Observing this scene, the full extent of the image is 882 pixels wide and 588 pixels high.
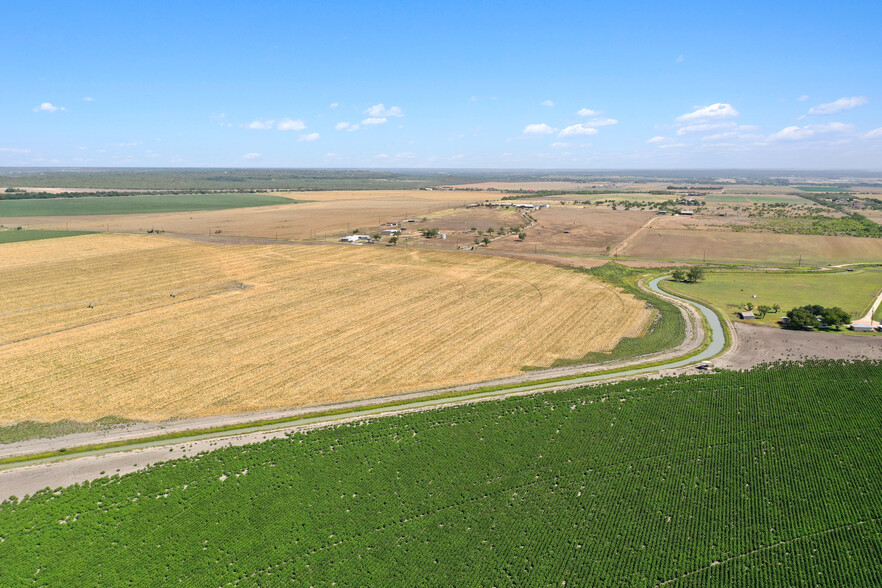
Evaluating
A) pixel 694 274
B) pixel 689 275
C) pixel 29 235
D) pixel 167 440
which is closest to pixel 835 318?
pixel 694 274

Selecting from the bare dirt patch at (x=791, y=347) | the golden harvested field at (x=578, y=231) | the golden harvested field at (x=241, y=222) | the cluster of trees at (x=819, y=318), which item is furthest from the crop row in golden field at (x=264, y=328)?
the golden harvested field at (x=241, y=222)

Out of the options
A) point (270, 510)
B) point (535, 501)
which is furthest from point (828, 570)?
point (270, 510)

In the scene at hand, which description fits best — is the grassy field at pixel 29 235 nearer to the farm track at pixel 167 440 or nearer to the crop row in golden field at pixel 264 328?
the crop row in golden field at pixel 264 328

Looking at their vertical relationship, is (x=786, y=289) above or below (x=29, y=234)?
below

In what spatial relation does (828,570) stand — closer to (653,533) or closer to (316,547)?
(653,533)

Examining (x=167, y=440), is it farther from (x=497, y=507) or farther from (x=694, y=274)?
(x=694, y=274)

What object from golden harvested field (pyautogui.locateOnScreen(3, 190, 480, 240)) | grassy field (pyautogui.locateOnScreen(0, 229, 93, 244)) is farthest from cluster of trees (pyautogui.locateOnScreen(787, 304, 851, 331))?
grassy field (pyautogui.locateOnScreen(0, 229, 93, 244))
